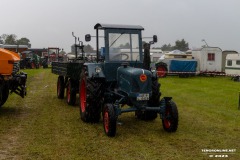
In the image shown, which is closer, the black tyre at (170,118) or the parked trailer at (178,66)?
the black tyre at (170,118)

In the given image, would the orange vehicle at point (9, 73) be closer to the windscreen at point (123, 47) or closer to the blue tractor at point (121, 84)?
the blue tractor at point (121, 84)

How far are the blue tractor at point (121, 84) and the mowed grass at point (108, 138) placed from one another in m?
0.36

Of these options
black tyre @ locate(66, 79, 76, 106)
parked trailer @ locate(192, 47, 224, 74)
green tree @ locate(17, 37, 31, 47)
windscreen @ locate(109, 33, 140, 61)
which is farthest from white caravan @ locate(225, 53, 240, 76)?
green tree @ locate(17, 37, 31, 47)

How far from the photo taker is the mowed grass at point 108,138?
618 cm

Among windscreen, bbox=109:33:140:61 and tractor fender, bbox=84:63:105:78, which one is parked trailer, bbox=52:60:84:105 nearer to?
tractor fender, bbox=84:63:105:78

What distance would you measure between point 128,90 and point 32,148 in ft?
7.95

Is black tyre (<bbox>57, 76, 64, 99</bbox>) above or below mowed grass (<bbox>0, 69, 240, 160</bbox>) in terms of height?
above

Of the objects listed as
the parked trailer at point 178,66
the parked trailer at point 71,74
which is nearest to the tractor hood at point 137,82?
the parked trailer at point 71,74

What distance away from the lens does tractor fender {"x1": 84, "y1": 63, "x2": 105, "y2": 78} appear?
8.42 meters

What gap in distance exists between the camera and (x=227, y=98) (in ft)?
46.4

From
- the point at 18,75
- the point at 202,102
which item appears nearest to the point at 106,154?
the point at 18,75

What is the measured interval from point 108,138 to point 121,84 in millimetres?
1427

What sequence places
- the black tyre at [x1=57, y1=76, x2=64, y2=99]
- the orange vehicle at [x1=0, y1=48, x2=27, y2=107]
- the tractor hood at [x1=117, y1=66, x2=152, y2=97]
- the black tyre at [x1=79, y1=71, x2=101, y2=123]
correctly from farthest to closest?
the black tyre at [x1=57, y1=76, x2=64, y2=99] < the orange vehicle at [x1=0, y1=48, x2=27, y2=107] < the black tyre at [x1=79, y1=71, x2=101, y2=123] < the tractor hood at [x1=117, y1=66, x2=152, y2=97]

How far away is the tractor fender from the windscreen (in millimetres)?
371
